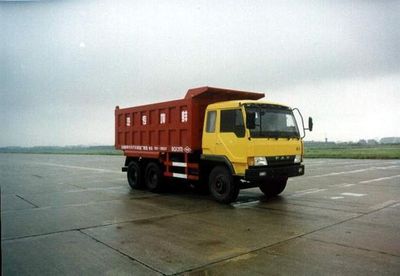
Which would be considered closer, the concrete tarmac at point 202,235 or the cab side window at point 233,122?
the concrete tarmac at point 202,235

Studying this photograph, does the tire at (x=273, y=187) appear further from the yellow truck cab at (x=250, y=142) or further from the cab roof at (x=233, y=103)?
the cab roof at (x=233, y=103)

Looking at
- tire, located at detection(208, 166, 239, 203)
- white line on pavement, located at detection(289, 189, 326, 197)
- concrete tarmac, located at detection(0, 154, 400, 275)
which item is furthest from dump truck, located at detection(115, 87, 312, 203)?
concrete tarmac, located at detection(0, 154, 400, 275)

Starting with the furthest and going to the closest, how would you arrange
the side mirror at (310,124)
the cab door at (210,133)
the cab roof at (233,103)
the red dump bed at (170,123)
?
the red dump bed at (170,123), the side mirror at (310,124), the cab door at (210,133), the cab roof at (233,103)

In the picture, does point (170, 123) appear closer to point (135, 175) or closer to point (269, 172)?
point (135, 175)

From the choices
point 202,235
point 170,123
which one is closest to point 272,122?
point 170,123

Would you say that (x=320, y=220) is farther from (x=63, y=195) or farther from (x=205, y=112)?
(x=63, y=195)

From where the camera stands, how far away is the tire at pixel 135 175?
12031mm

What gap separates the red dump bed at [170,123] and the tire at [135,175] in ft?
1.38

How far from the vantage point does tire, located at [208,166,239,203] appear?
28.5ft

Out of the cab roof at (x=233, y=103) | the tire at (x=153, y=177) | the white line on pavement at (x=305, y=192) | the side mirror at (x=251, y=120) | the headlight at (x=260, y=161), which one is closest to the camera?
the side mirror at (x=251, y=120)

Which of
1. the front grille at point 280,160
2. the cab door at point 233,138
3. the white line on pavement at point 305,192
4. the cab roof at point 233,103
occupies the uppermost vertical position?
the cab roof at point 233,103

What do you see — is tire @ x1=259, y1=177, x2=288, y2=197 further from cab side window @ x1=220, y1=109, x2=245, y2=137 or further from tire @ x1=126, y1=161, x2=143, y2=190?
tire @ x1=126, y1=161, x2=143, y2=190

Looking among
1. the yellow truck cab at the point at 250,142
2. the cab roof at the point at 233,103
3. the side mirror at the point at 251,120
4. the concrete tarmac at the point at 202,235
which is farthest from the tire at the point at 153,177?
the side mirror at the point at 251,120

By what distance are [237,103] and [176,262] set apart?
492cm
